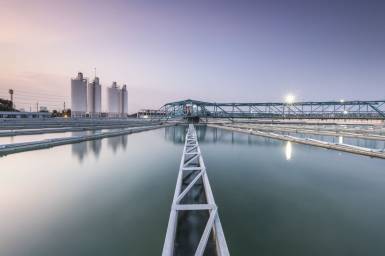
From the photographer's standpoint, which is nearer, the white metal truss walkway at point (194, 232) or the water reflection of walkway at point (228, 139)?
the white metal truss walkway at point (194, 232)

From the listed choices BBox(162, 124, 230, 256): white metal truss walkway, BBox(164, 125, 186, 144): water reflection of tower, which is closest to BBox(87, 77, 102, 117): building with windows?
BBox(164, 125, 186, 144): water reflection of tower

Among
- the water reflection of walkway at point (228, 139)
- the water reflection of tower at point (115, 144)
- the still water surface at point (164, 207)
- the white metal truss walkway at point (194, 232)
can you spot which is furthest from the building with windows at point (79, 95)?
the white metal truss walkway at point (194, 232)

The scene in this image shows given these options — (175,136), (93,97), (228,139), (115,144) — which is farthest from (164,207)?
(93,97)

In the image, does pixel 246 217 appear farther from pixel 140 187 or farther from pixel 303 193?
pixel 140 187

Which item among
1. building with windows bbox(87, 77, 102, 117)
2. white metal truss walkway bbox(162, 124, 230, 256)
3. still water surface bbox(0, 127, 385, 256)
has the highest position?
building with windows bbox(87, 77, 102, 117)

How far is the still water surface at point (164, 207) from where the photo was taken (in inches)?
165

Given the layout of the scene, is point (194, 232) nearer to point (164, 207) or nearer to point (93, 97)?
point (164, 207)

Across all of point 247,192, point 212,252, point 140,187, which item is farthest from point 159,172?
point 212,252

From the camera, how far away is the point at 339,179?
8938mm

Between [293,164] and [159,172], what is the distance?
337 inches

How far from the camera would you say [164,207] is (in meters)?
5.98

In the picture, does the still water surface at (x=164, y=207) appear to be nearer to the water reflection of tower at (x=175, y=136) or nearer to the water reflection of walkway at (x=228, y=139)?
the water reflection of walkway at (x=228, y=139)

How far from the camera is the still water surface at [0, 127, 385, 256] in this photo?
4.19 m

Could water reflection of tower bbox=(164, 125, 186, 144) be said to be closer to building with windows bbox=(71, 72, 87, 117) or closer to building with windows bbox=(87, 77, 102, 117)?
building with windows bbox=(71, 72, 87, 117)
